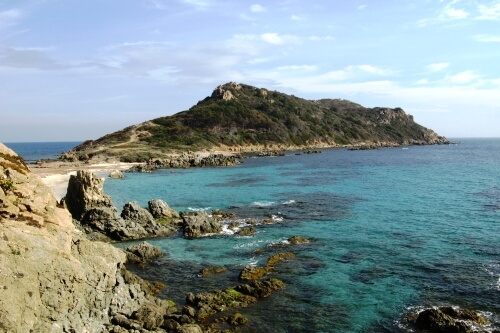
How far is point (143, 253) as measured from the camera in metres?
34.0

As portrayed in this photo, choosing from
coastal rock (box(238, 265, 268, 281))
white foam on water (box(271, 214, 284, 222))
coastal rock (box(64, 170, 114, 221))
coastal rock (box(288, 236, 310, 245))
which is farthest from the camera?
white foam on water (box(271, 214, 284, 222))

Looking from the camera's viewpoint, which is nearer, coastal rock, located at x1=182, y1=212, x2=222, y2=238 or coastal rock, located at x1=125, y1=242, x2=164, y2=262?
coastal rock, located at x1=125, y1=242, x2=164, y2=262

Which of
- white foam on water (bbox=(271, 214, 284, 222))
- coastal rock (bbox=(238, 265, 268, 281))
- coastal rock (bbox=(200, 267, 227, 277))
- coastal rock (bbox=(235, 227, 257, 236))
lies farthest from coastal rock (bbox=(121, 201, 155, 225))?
coastal rock (bbox=(238, 265, 268, 281))

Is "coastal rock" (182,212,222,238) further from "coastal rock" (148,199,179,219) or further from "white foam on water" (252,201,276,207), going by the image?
"white foam on water" (252,201,276,207)

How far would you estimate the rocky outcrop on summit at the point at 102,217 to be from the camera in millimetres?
39406

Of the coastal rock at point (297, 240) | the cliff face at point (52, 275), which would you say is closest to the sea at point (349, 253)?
the coastal rock at point (297, 240)

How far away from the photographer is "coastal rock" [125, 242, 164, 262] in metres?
33.4

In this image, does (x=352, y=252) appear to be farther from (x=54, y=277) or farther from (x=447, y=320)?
(x=54, y=277)

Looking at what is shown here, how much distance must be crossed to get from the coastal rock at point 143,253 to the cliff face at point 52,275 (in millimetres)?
9470

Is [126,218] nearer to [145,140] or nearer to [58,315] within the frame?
[58,315]

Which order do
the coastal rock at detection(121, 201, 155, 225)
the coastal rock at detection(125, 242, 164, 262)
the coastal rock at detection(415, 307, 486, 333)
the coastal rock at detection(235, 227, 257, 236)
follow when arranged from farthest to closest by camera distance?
the coastal rock at detection(121, 201, 155, 225)
the coastal rock at detection(235, 227, 257, 236)
the coastal rock at detection(125, 242, 164, 262)
the coastal rock at detection(415, 307, 486, 333)

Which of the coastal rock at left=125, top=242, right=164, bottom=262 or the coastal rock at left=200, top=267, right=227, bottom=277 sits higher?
the coastal rock at left=125, top=242, right=164, bottom=262

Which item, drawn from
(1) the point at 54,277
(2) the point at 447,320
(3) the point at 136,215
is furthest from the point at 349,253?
(1) the point at 54,277

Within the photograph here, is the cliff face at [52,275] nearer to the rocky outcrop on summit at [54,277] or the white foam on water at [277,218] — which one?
the rocky outcrop on summit at [54,277]
